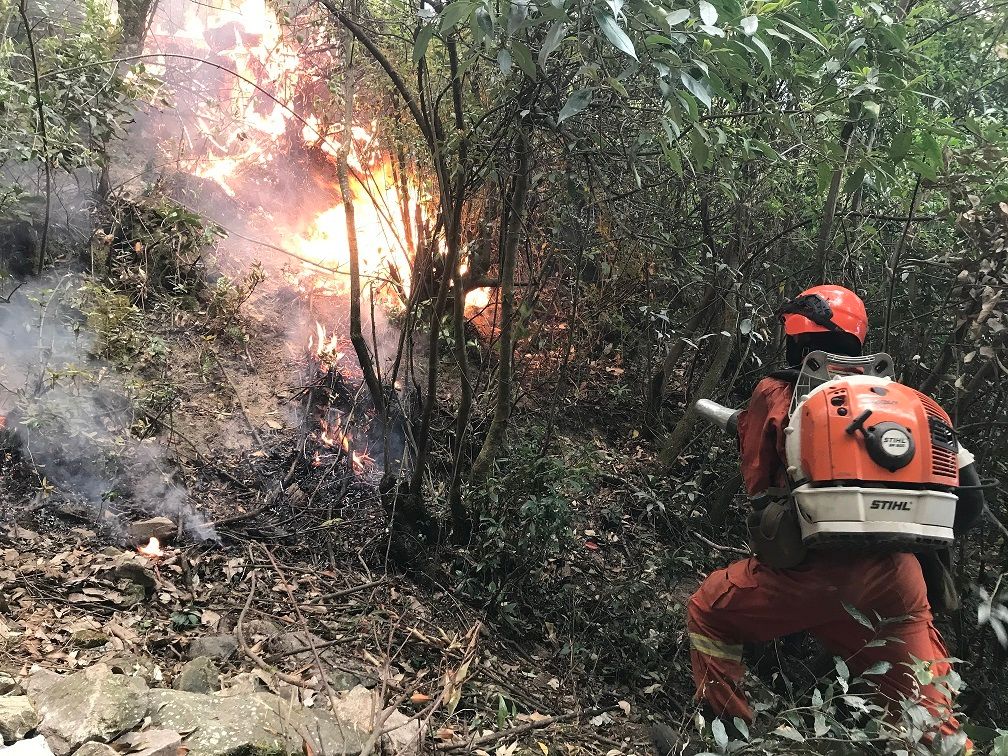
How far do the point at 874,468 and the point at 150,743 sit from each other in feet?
9.77

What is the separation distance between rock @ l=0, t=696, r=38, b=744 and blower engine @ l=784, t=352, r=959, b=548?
122 inches

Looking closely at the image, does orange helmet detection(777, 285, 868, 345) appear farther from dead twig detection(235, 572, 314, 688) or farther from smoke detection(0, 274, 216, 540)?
smoke detection(0, 274, 216, 540)

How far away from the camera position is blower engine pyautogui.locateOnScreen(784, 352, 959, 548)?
2.66 metres

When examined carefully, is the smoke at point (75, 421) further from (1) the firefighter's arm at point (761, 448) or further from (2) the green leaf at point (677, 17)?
(2) the green leaf at point (677, 17)

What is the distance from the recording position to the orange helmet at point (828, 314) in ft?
10.3

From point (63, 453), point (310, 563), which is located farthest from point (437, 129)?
point (63, 453)

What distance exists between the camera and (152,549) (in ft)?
12.3

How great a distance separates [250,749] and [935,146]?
3684mm

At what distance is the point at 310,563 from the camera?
4.06m

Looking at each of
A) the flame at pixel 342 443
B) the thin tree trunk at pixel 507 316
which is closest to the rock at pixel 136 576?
the flame at pixel 342 443

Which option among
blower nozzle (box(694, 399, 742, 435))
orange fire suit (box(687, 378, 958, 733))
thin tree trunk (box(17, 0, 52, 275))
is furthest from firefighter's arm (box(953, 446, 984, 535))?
thin tree trunk (box(17, 0, 52, 275))

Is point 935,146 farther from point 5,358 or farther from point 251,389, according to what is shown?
point 5,358

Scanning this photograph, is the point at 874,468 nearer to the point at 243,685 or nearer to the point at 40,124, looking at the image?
the point at 243,685

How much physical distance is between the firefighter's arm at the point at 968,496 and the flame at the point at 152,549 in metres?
4.38
